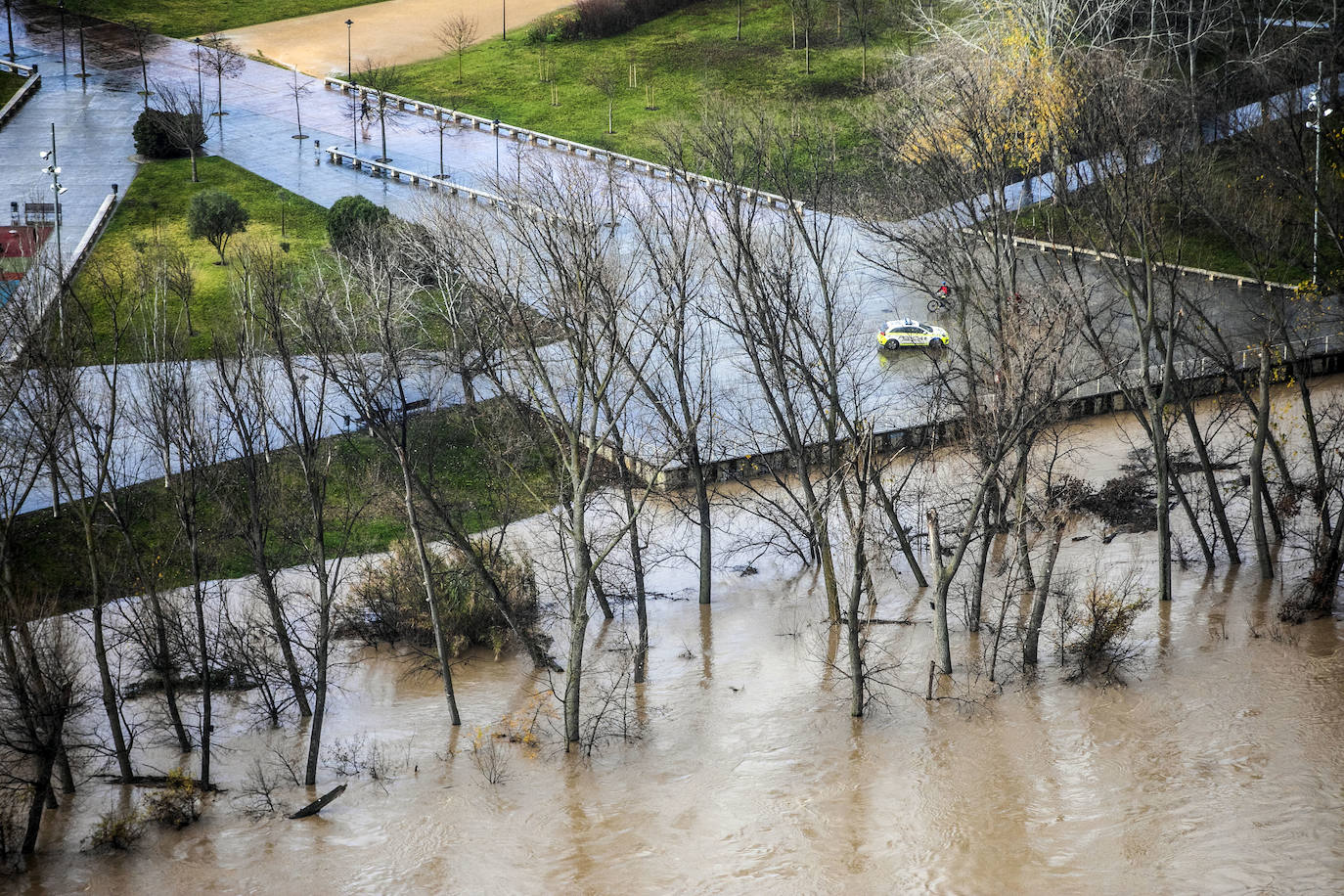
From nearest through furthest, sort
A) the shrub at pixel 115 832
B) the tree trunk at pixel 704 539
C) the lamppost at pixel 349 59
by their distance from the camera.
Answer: the shrub at pixel 115 832 → the tree trunk at pixel 704 539 → the lamppost at pixel 349 59

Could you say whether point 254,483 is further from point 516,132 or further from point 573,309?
point 516,132

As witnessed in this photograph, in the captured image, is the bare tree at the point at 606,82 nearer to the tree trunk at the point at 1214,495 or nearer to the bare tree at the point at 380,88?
the bare tree at the point at 380,88

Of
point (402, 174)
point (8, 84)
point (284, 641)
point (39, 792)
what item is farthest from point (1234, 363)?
point (8, 84)

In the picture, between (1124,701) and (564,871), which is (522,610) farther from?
(1124,701)

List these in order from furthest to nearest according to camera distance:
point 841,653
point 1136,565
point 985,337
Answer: point 985,337 < point 1136,565 < point 841,653

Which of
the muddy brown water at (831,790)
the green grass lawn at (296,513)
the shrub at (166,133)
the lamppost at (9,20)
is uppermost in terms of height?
the lamppost at (9,20)

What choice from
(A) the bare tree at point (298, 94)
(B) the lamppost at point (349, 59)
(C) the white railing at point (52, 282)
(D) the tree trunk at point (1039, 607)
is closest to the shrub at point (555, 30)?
(B) the lamppost at point (349, 59)

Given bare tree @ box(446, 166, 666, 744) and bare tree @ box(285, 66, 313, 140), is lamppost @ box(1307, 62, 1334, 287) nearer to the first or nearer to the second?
bare tree @ box(446, 166, 666, 744)

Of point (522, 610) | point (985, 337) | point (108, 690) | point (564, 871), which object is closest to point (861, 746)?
point (564, 871)
